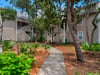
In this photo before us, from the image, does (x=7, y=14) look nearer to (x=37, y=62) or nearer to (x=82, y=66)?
(x=37, y=62)

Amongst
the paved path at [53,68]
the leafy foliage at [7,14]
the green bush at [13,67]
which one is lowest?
the paved path at [53,68]

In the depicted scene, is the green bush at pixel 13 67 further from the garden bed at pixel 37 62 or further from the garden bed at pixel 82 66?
the garden bed at pixel 82 66

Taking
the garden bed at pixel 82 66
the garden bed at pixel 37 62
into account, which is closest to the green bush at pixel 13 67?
the garden bed at pixel 37 62

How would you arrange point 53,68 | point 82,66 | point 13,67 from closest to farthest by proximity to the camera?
1. point 13,67
2. point 53,68
3. point 82,66

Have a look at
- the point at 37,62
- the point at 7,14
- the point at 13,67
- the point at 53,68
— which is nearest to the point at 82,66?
the point at 53,68

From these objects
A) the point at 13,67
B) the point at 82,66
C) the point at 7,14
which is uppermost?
the point at 7,14

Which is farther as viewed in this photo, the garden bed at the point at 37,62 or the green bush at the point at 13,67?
the garden bed at the point at 37,62

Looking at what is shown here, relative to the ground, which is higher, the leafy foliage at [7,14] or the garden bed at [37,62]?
the leafy foliage at [7,14]

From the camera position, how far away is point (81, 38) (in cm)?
2183

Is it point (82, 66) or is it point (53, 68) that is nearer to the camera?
point (53, 68)

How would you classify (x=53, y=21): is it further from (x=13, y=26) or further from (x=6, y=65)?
(x=6, y=65)

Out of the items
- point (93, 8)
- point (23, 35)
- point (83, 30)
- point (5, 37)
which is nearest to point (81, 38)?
point (83, 30)

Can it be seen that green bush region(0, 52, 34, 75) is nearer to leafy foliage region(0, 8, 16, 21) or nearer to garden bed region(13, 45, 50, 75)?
garden bed region(13, 45, 50, 75)

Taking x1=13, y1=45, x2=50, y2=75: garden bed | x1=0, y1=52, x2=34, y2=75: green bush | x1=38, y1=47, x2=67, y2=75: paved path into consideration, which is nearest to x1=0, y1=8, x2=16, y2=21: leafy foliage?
x1=13, y1=45, x2=50, y2=75: garden bed
